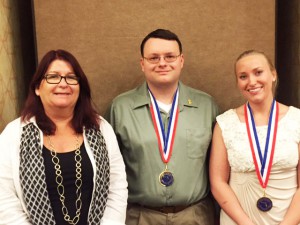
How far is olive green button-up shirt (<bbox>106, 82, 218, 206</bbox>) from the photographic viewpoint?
8.07 ft

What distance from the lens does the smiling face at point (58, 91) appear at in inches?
81.4

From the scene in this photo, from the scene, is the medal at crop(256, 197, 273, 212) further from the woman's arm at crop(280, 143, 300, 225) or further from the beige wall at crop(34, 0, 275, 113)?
the beige wall at crop(34, 0, 275, 113)

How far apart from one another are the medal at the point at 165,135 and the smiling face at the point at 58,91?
59 cm

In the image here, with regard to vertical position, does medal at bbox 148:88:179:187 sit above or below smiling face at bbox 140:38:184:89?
below

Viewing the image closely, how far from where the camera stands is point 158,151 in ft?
8.12

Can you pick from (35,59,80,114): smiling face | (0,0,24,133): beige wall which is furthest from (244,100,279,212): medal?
(0,0,24,133): beige wall

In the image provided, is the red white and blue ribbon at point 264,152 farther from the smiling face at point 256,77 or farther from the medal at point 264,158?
the smiling face at point 256,77

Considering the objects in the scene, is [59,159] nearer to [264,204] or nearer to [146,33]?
[264,204]

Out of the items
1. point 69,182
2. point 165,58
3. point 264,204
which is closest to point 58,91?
point 69,182

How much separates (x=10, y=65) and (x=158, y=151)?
4.30ft

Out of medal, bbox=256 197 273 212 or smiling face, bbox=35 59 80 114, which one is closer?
smiling face, bbox=35 59 80 114

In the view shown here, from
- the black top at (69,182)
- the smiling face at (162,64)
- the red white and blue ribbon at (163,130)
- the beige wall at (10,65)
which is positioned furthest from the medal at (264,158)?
the beige wall at (10,65)

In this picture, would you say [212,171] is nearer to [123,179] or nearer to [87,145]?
[123,179]

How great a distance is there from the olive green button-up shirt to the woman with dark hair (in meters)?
0.26
